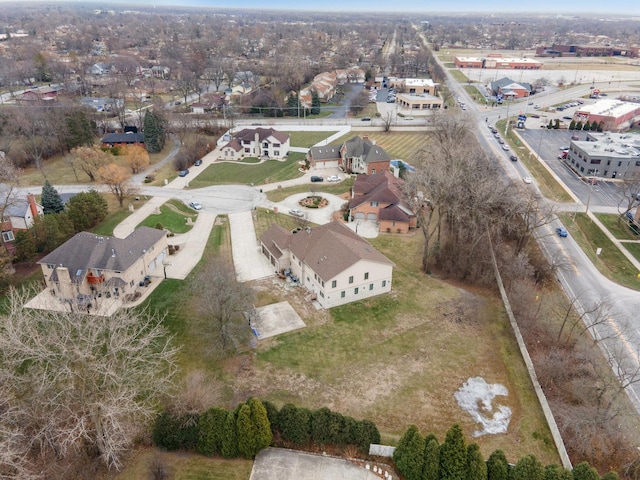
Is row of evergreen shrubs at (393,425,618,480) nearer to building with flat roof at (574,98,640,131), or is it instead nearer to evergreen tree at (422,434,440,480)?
Answer: evergreen tree at (422,434,440,480)

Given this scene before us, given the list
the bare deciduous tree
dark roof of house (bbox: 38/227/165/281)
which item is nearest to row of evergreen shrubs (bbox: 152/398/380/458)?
the bare deciduous tree

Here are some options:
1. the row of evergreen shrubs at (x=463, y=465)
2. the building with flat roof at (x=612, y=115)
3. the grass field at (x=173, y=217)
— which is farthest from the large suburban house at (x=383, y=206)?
the building with flat roof at (x=612, y=115)

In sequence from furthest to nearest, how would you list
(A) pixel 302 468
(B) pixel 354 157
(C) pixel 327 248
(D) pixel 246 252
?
(B) pixel 354 157, (D) pixel 246 252, (C) pixel 327 248, (A) pixel 302 468

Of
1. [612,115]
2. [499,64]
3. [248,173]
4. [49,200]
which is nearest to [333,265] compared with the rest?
[49,200]

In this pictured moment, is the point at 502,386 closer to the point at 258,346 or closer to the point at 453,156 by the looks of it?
the point at 258,346

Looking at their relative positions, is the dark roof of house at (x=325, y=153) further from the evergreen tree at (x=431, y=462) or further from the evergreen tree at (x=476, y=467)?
the evergreen tree at (x=476, y=467)

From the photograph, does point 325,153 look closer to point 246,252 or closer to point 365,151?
point 365,151
